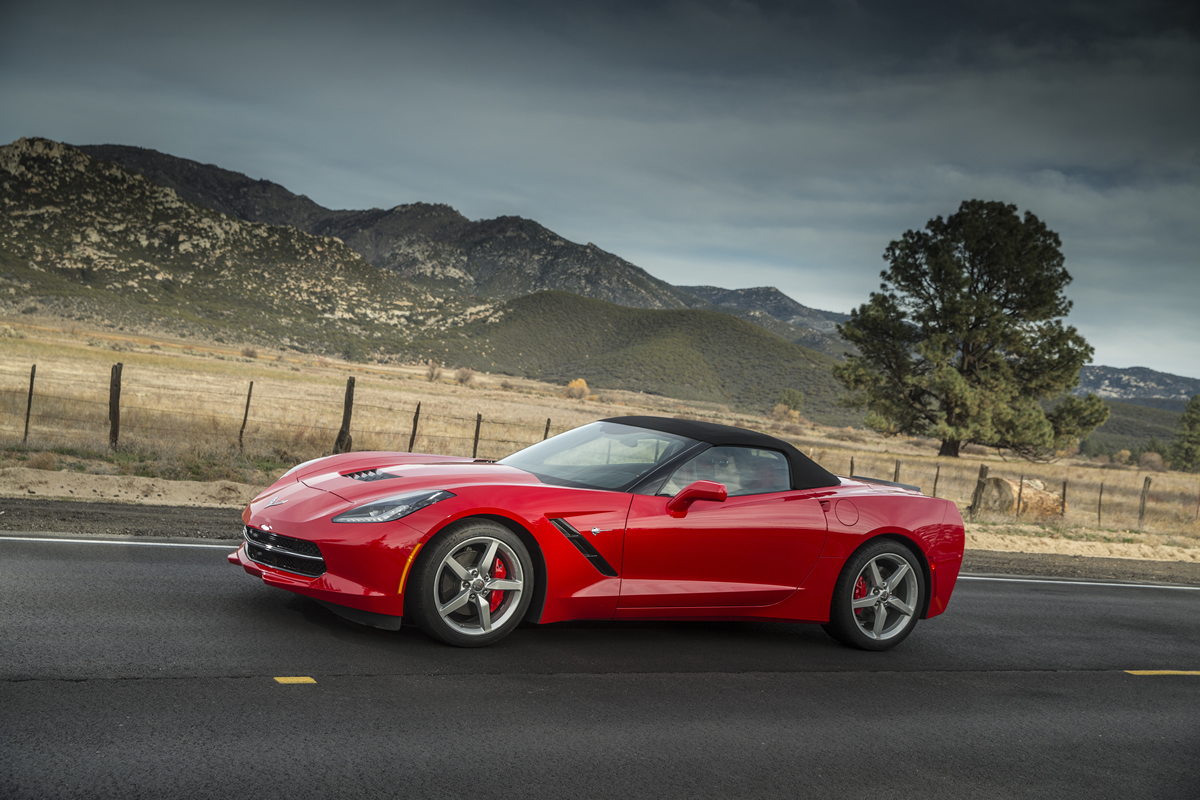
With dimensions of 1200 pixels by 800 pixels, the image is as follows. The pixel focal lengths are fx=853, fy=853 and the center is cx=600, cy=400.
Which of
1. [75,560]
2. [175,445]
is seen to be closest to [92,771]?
[75,560]

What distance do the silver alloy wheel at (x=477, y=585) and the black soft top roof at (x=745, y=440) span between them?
5.46 ft

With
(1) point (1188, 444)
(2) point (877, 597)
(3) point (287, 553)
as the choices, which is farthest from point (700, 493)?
(1) point (1188, 444)

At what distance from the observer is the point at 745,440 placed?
598 centimetres

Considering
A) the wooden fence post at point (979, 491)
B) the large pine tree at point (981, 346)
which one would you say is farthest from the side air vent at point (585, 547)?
the large pine tree at point (981, 346)

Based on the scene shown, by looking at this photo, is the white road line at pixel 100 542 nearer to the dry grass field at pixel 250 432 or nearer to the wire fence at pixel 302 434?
the dry grass field at pixel 250 432

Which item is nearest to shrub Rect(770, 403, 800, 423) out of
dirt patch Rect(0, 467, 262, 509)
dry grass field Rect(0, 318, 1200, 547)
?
dry grass field Rect(0, 318, 1200, 547)

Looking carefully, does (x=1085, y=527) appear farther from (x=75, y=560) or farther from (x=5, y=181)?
(x=5, y=181)

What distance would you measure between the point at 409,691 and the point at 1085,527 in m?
20.7

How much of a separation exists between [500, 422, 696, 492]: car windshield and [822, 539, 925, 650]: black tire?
1.54 metres

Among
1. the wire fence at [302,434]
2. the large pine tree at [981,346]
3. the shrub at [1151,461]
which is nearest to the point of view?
the wire fence at [302,434]

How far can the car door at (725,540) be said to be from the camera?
17.3 ft

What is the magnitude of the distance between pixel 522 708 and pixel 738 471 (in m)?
2.36

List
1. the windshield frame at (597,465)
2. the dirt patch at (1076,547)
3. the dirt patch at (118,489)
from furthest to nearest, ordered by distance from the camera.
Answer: the dirt patch at (1076,547), the dirt patch at (118,489), the windshield frame at (597,465)

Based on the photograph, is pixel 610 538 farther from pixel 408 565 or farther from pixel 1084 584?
pixel 1084 584
